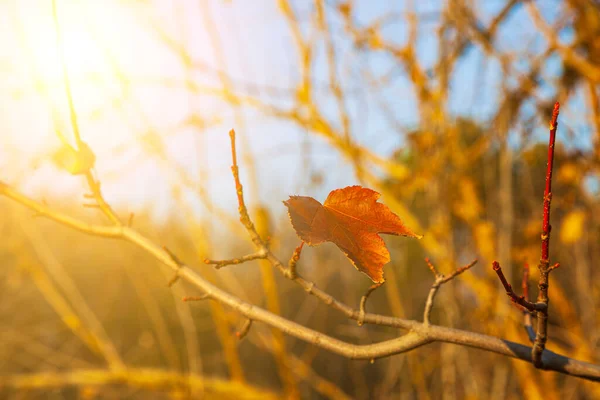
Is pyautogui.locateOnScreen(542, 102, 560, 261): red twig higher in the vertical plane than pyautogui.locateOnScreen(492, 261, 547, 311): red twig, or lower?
higher

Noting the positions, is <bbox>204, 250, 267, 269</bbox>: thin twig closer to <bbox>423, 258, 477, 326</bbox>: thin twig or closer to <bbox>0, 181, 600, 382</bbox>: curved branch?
<bbox>0, 181, 600, 382</bbox>: curved branch

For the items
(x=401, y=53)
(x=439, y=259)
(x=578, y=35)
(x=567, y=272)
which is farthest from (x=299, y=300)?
(x=578, y=35)

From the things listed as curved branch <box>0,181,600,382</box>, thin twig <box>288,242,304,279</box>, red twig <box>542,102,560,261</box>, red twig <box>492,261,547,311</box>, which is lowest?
curved branch <box>0,181,600,382</box>

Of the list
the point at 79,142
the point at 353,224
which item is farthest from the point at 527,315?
the point at 79,142

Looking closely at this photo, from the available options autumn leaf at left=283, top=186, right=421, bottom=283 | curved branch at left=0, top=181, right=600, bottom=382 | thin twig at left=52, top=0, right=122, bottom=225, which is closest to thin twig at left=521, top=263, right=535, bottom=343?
curved branch at left=0, top=181, right=600, bottom=382

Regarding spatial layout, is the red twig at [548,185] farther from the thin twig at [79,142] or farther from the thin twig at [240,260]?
the thin twig at [79,142]

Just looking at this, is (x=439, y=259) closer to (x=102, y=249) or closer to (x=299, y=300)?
(x=299, y=300)
